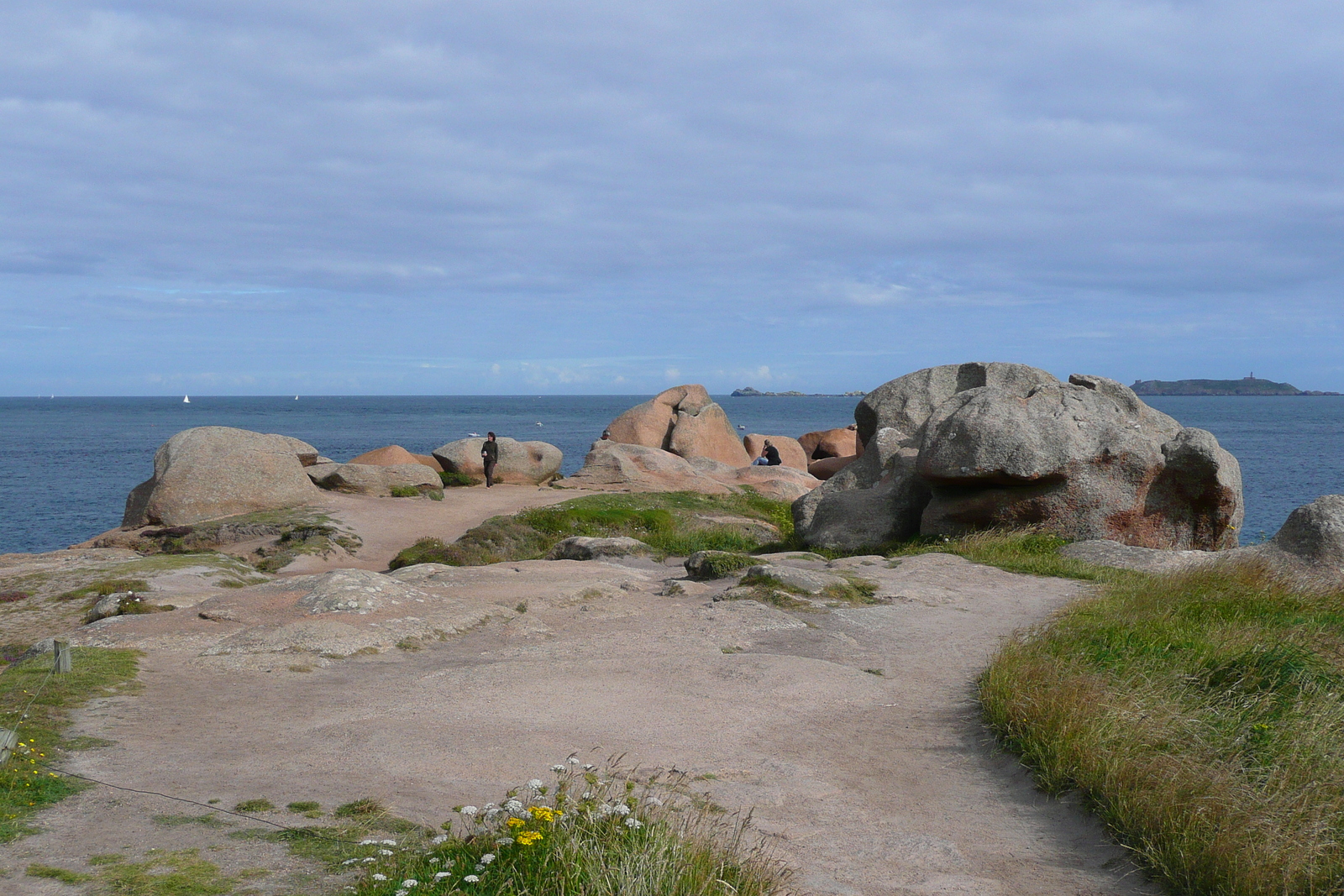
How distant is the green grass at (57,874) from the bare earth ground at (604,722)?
8 cm

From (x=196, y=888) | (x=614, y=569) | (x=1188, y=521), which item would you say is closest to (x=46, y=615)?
(x=614, y=569)

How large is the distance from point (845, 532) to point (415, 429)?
105 m

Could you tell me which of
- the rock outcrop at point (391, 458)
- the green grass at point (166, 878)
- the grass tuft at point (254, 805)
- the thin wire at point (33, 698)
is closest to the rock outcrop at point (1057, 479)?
the thin wire at point (33, 698)

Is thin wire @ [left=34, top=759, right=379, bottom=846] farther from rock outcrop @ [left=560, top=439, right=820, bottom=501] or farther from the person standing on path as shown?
the person standing on path

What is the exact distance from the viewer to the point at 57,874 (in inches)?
202

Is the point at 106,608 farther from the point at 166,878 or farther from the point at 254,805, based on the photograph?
the point at 166,878

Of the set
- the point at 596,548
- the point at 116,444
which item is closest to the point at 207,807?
the point at 596,548

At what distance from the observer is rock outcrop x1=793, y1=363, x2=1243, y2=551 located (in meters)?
18.2

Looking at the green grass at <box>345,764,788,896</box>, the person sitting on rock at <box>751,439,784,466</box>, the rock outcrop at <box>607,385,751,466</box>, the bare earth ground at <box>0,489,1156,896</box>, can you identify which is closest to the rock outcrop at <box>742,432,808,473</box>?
the rock outcrop at <box>607,385,751,466</box>

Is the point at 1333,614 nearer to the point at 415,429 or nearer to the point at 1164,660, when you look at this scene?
the point at 1164,660

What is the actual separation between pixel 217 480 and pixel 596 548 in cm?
1270

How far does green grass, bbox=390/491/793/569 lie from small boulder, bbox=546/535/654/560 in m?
0.51

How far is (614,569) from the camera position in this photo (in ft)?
52.9

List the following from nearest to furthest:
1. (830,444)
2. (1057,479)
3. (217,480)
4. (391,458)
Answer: (1057,479) → (217,480) → (391,458) → (830,444)
